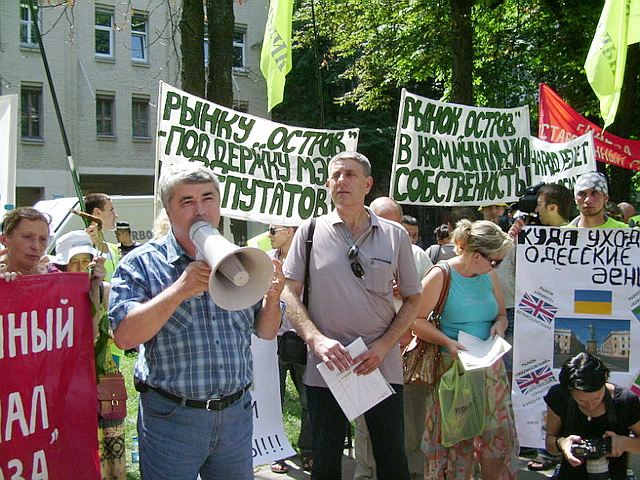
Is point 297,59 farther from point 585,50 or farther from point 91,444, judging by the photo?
point 91,444

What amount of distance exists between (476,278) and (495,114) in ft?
8.16

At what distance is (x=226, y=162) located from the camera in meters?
5.10

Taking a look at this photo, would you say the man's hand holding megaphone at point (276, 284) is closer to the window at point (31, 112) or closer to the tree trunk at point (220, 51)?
the tree trunk at point (220, 51)

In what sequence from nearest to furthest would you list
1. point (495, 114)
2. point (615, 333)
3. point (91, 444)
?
1. point (91, 444)
2. point (615, 333)
3. point (495, 114)

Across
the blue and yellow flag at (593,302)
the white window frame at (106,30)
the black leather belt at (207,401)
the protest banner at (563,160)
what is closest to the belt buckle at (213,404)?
the black leather belt at (207,401)

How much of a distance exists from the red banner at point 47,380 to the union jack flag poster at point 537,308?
9.43 feet

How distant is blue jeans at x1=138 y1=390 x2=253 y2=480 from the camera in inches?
98.7

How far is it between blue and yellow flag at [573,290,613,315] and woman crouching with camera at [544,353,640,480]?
95 centimetres

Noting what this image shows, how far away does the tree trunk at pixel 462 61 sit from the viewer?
1019cm

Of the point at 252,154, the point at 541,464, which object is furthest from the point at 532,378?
the point at 252,154

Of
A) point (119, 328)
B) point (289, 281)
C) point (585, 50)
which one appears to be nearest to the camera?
point (119, 328)

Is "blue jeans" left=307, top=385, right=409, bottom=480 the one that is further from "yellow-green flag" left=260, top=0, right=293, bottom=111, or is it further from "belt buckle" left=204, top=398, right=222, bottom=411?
"yellow-green flag" left=260, top=0, right=293, bottom=111

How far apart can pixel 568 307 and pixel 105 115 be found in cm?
2269

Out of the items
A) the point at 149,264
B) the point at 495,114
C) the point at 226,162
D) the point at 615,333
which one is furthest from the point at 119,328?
the point at 495,114
